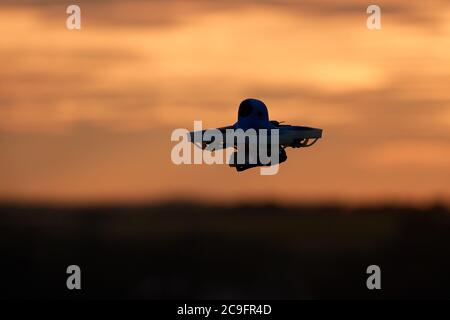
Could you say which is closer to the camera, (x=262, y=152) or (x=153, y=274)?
(x=262, y=152)

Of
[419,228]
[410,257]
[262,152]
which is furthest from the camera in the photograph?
[410,257]

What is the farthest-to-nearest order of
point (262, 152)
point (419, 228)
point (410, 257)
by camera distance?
point (410, 257) → point (419, 228) → point (262, 152)

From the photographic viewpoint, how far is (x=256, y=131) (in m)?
124

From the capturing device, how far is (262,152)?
122 metres

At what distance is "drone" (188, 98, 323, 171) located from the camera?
122 metres

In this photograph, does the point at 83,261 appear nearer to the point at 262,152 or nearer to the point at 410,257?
the point at 410,257

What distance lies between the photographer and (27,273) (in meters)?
173

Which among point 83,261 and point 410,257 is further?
point 410,257

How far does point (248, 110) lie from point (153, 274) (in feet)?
162

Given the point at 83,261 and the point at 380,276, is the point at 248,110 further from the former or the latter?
the point at 380,276

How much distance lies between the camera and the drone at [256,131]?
4820 inches
